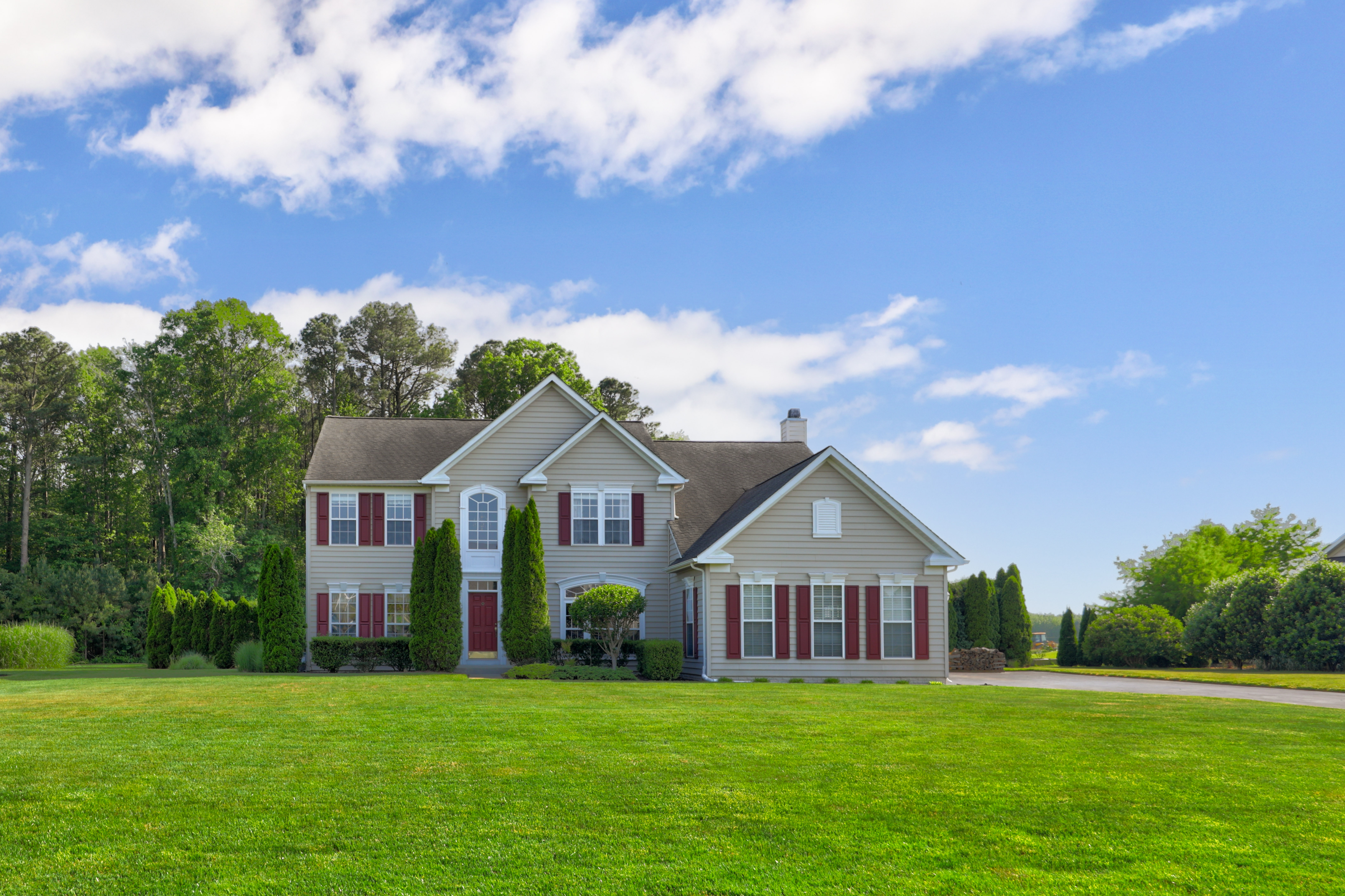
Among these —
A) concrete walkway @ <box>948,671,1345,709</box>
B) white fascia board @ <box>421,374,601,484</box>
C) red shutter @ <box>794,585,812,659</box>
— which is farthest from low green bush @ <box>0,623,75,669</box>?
concrete walkway @ <box>948,671,1345,709</box>

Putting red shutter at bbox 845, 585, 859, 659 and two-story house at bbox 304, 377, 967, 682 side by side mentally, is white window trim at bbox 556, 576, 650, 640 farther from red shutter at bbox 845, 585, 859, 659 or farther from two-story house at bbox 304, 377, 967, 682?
red shutter at bbox 845, 585, 859, 659

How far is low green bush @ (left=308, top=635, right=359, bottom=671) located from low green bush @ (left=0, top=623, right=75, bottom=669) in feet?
29.9

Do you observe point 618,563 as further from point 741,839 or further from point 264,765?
point 741,839

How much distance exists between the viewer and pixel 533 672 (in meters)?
21.8

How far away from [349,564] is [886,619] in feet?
48.0

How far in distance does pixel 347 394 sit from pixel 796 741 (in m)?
45.1

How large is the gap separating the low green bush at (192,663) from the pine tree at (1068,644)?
29622 mm

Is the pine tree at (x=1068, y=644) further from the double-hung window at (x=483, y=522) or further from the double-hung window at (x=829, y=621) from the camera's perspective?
the double-hung window at (x=483, y=522)

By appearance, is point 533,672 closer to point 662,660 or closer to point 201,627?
point 662,660

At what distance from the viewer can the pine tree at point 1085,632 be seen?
3716cm

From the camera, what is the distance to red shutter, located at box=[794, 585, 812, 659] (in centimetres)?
2408

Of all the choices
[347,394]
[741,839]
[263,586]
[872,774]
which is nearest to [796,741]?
[872,774]

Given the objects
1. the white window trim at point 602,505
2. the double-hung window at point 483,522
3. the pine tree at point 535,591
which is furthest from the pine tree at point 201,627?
the white window trim at point 602,505

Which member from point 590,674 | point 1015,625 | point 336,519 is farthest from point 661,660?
point 1015,625
